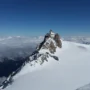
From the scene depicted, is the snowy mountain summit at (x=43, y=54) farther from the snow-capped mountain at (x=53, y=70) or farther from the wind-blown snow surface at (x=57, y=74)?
the wind-blown snow surface at (x=57, y=74)

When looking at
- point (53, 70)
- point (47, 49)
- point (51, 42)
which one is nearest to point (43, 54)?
point (47, 49)

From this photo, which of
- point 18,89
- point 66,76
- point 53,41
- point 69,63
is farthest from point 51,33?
point 18,89

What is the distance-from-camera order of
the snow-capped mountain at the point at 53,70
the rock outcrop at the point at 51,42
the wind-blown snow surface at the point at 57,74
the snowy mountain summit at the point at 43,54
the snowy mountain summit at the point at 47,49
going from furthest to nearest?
the rock outcrop at the point at 51,42 < the snowy mountain summit at the point at 47,49 < the snowy mountain summit at the point at 43,54 < the snow-capped mountain at the point at 53,70 < the wind-blown snow surface at the point at 57,74

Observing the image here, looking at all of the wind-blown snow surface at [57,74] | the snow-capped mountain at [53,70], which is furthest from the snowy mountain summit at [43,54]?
the wind-blown snow surface at [57,74]

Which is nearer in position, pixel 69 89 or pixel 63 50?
pixel 69 89

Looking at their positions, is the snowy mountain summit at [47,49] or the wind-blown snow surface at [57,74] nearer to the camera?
the wind-blown snow surface at [57,74]

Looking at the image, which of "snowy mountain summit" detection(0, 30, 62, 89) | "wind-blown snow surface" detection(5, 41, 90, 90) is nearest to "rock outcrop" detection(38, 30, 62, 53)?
"snowy mountain summit" detection(0, 30, 62, 89)

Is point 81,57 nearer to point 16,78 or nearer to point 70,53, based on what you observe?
point 70,53

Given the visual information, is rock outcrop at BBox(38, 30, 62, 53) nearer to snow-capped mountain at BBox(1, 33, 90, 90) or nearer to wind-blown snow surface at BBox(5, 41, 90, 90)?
snow-capped mountain at BBox(1, 33, 90, 90)
